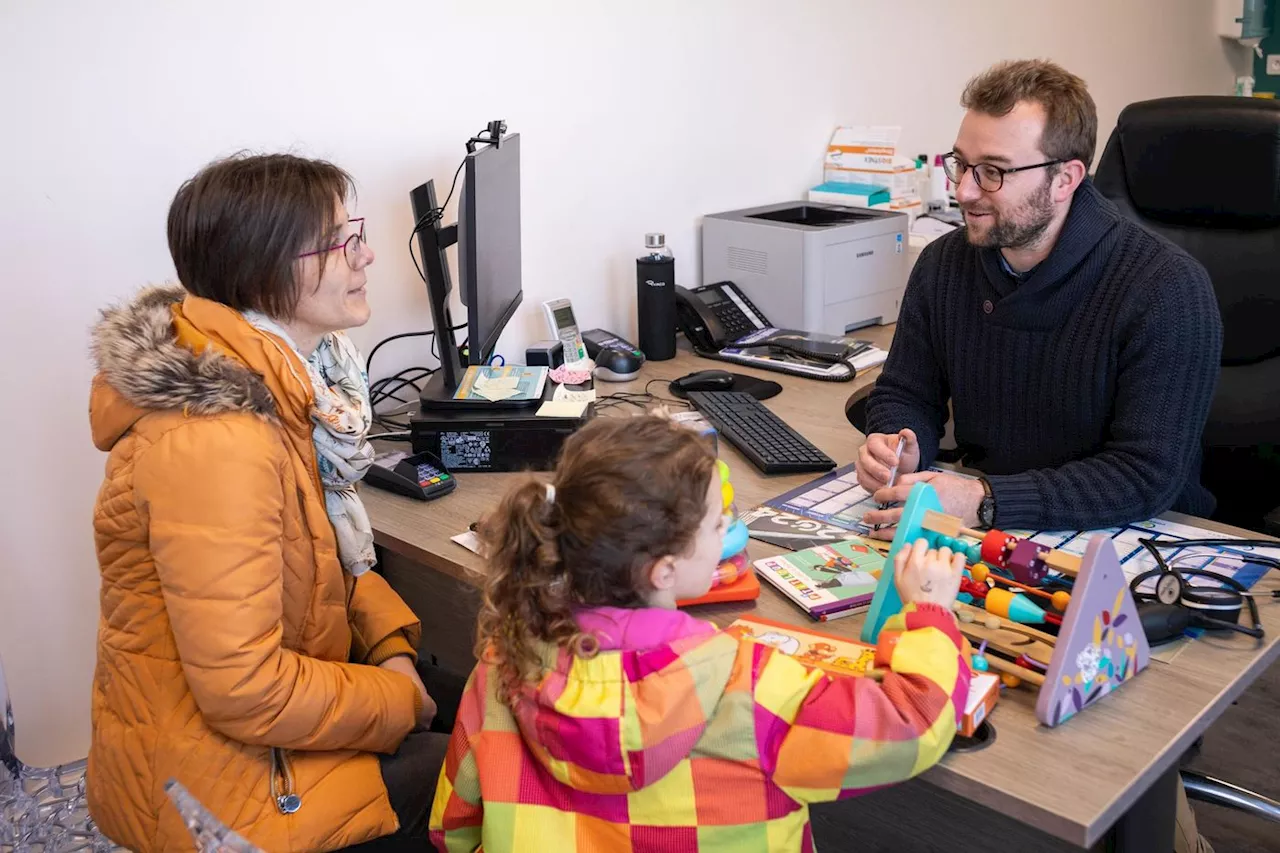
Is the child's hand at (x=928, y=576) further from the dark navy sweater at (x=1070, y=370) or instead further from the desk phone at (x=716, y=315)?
the desk phone at (x=716, y=315)

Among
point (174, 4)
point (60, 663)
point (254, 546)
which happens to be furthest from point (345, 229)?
point (60, 663)

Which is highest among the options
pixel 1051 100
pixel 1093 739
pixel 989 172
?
pixel 1051 100

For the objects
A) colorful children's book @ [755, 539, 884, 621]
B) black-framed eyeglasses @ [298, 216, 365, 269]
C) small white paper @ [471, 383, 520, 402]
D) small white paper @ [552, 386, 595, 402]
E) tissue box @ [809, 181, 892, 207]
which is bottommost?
colorful children's book @ [755, 539, 884, 621]

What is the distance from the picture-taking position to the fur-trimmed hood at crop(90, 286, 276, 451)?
4.11 feet

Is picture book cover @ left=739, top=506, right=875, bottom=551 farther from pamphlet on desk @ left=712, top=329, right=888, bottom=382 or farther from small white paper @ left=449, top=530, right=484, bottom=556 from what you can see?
pamphlet on desk @ left=712, top=329, right=888, bottom=382

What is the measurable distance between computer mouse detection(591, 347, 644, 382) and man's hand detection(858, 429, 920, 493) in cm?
72

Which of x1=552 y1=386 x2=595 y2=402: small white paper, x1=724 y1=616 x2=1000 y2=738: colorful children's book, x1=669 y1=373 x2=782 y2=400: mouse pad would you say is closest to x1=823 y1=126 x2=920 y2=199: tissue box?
x1=669 y1=373 x2=782 y2=400: mouse pad

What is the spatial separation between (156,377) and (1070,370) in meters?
1.33

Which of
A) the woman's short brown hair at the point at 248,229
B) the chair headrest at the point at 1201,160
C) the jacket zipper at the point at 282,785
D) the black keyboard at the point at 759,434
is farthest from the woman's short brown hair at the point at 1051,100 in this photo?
the jacket zipper at the point at 282,785

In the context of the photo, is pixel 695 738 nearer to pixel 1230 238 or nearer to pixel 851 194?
pixel 1230 238

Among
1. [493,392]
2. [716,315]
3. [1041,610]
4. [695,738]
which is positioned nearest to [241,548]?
[695,738]

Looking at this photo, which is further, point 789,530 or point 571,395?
point 571,395

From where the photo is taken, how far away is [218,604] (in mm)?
1224

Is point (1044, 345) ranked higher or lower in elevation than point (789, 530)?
higher
